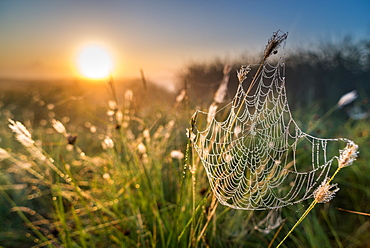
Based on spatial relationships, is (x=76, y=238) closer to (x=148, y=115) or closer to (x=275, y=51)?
(x=275, y=51)

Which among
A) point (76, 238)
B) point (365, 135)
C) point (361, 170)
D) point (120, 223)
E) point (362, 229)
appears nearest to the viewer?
point (120, 223)

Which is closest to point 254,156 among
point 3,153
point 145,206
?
point 145,206

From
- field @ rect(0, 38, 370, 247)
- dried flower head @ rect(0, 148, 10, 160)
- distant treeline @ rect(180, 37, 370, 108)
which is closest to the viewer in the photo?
dried flower head @ rect(0, 148, 10, 160)

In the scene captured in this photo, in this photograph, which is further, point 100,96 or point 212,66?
point 212,66

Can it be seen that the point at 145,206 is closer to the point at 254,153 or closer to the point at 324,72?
the point at 254,153

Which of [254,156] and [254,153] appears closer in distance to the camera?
[254,153]

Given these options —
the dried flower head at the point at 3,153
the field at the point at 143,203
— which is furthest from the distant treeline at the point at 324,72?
the dried flower head at the point at 3,153

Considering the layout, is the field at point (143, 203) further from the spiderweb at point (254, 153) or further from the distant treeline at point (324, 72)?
the distant treeline at point (324, 72)

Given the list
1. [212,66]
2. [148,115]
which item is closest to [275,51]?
[148,115]

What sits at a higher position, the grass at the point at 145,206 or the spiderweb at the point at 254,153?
the spiderweb at the point at 254,153

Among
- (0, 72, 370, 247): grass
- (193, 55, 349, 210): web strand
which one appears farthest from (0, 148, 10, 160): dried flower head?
(193, 55, 349, 210): web strand

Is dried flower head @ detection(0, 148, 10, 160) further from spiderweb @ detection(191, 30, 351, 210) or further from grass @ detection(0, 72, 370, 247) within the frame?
spiderweb @ detection(191, 30, 351, 210)
